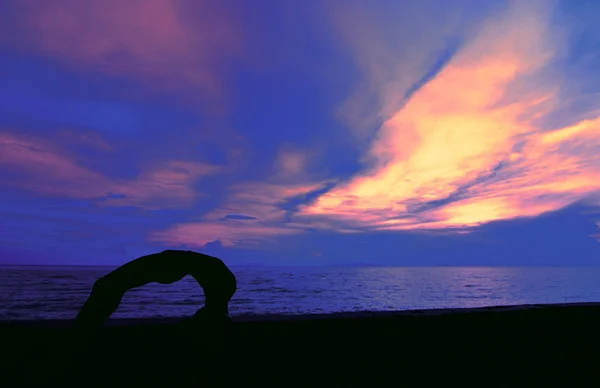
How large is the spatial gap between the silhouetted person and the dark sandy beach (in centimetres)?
55

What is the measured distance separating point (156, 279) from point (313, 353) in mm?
3932

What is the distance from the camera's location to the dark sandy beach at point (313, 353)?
6582mm

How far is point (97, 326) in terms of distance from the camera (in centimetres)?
890

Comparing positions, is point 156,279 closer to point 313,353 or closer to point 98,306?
point 98,306

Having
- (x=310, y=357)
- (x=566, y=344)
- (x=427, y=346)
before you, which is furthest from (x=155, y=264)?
(x=566, y=344)

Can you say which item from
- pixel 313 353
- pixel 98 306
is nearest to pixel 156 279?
pixel 98 306

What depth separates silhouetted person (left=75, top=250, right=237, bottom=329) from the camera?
861 centimetres

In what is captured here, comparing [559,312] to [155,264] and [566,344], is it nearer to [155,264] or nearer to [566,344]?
[566,344]

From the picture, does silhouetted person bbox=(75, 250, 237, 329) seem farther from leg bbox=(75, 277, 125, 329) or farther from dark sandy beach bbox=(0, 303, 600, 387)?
dark sandy beach bbox=(0, 303, 600, 387)

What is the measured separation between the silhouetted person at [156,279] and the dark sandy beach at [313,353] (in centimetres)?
55

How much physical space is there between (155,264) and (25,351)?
309 cm

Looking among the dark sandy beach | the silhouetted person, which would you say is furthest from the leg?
the dark sandy beach

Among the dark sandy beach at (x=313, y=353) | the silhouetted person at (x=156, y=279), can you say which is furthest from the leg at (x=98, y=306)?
the dark sandy beach at (x=313, y=353)

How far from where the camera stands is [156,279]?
8.77 meters
